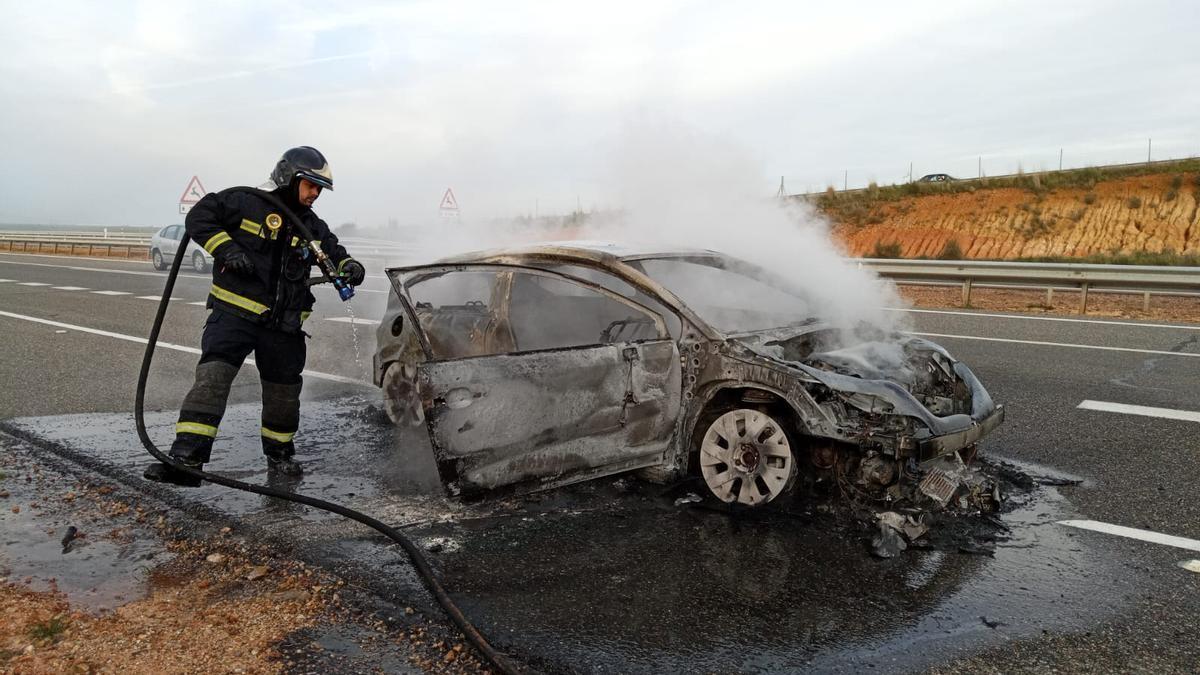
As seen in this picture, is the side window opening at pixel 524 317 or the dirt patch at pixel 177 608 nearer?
the dirt patch at pixel 177 608

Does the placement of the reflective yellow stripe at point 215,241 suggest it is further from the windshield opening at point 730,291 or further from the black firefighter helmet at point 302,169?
the windshield opening at point 730,291

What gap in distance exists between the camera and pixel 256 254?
4652 millimetres

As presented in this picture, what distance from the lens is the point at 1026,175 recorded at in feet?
108

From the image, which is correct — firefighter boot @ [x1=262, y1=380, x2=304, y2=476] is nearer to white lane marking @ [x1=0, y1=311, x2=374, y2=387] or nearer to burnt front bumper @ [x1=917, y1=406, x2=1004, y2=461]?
white lane marking @ [x1=0, y1=311, x2=374, y2=387]

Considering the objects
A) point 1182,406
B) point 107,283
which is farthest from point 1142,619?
point 107,283

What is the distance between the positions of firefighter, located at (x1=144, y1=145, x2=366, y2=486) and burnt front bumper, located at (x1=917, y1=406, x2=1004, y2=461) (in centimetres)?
301

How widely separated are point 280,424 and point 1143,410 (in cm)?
617

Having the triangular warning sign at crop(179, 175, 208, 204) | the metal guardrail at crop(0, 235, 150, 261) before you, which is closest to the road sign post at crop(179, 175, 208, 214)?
the triangular warning sign at crop(179, 175, 208, 204)

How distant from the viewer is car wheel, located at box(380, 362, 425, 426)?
5785mm

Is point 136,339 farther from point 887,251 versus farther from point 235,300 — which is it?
point 887,251

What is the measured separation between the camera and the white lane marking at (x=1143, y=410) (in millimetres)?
6218

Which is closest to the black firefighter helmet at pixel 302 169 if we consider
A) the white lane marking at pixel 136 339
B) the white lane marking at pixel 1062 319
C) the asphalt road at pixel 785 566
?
the asphalt road at pixel 785 566

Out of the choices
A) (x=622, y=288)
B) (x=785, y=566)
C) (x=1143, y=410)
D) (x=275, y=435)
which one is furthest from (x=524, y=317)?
(x=1143, y=410)

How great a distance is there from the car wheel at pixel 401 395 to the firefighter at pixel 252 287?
0.92 m
